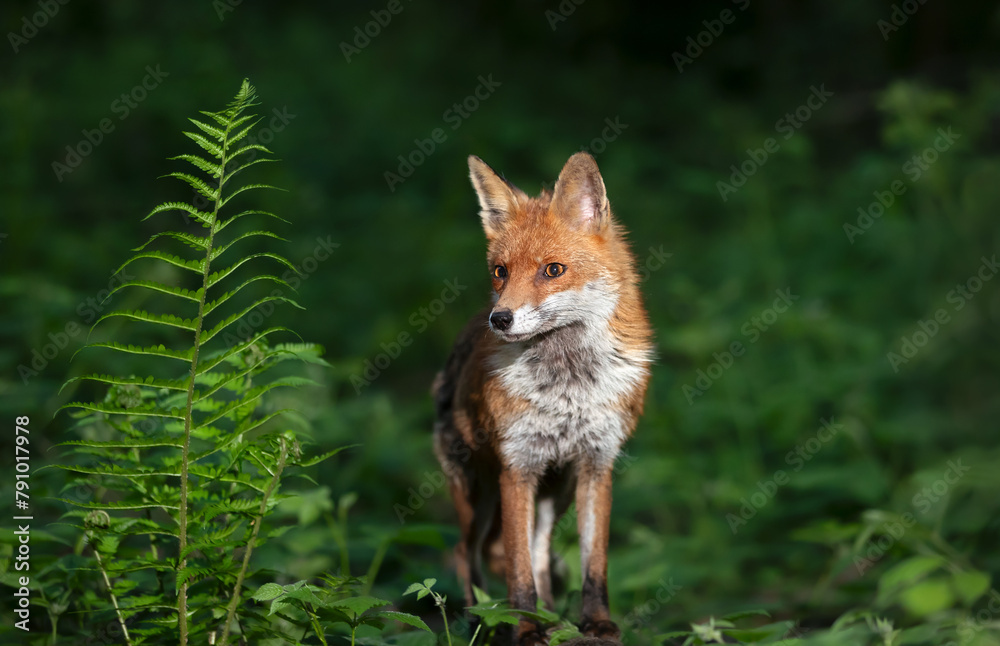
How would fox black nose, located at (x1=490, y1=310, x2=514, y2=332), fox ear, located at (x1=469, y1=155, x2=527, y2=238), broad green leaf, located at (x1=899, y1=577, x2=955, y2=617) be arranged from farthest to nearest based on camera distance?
1. fox ear, located at (x1=469, y1=155, x2=527, y2=238)
2. broad green leaf, located at (x1=899, y1=577, x2=955, y2=617)
3. fox black nose, located at (x1=490, y1=310, x2=514, y2=332)

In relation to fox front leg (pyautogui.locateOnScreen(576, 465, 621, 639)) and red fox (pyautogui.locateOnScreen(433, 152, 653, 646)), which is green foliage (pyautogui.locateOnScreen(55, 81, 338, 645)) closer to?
red fox (pyautogui.locateOnScreen(433, 152, 653, 646))

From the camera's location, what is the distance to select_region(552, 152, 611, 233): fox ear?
179 inches

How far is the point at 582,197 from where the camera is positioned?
463 cm

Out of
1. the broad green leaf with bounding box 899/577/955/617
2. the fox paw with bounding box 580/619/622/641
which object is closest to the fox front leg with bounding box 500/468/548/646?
the fox paw with bounding box 580/619/622/641

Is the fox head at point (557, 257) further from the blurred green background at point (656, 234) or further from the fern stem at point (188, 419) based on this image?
the blurred green background at point (656, 234)

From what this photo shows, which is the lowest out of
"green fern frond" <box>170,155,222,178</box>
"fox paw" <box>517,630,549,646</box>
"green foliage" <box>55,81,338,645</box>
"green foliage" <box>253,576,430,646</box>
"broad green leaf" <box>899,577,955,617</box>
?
"fox paw" <box>517,630,549,646</box>

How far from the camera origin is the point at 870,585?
19.2ft

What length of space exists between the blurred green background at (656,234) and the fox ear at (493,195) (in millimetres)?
1667

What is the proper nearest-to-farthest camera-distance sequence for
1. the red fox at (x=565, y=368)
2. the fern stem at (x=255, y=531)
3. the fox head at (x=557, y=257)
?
1. the fern stem at (x=255, y=531)
2. the fox head at (x=557, y=257)
3. the red fox at (x=565, y=368)

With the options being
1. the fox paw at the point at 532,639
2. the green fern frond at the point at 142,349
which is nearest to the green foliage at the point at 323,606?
the fox paw at the point at 532,639

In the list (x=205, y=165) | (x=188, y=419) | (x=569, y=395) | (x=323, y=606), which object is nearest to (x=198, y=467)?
(x=188, y=419)

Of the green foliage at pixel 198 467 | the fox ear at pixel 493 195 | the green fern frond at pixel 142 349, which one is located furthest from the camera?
the fox ear at pixel 493 195

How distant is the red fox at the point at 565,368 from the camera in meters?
4.45

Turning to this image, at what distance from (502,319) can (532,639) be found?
1472 mm
